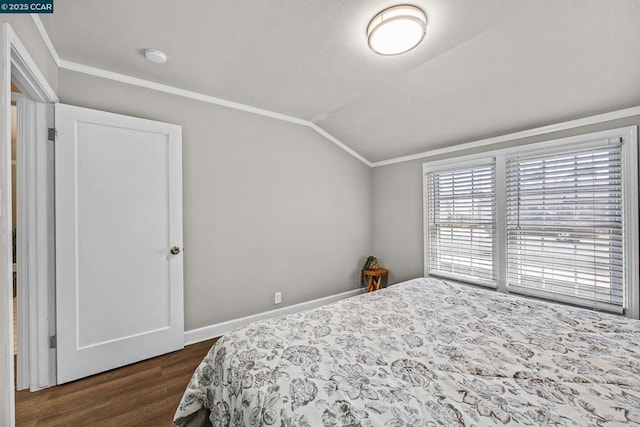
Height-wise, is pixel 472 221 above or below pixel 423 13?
below

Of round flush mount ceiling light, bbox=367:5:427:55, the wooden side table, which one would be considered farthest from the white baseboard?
round flush mount ceiling light, bbox=367:5:427:55

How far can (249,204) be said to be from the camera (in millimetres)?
2830

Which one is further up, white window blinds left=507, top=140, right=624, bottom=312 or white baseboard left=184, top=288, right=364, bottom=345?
white window blinds left=507, top=140, right=624, bottom=312

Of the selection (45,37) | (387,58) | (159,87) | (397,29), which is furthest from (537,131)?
(45,37)

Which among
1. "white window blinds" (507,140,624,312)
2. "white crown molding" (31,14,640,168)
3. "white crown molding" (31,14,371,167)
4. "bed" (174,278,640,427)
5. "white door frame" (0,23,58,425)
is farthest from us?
"white window blinds" (507,140,624,312)

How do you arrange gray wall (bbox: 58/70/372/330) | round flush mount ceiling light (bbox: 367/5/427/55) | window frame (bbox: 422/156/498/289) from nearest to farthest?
round flush mount ceiling light (bbox: 367/5/427/55)
gray wall (bbox: 58/70/372/330)
window frame (bbox: 422/156/498/289)

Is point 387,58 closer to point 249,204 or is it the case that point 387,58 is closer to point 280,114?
point 280,114

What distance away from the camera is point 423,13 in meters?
1.54

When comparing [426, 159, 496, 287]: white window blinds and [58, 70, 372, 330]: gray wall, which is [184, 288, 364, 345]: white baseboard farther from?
[426, 159, 496, 287]: white window blinds

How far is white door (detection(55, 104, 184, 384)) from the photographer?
1910 mm

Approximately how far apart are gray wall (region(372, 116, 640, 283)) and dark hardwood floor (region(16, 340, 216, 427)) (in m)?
2.63

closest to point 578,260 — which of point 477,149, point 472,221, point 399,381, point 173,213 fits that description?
point 472,221

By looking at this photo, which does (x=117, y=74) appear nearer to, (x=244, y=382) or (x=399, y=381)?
(x=244, y=382)

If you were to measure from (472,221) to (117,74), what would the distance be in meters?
3.66
